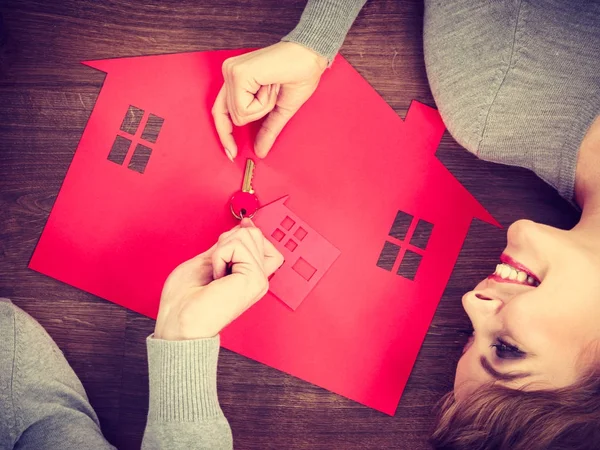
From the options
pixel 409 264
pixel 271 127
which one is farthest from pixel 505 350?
pixel 271 127

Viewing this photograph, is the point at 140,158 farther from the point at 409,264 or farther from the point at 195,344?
the point at 409,264

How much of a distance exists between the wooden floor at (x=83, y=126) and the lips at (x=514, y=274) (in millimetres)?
306

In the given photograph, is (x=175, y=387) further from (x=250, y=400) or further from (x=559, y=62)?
(x=559, y=62)

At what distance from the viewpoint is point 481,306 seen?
64 centimetres

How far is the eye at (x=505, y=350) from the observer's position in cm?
61

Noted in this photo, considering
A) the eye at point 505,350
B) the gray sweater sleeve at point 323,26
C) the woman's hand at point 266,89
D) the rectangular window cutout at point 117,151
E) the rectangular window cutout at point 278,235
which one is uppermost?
the gray sweater sleeve at point 323,26

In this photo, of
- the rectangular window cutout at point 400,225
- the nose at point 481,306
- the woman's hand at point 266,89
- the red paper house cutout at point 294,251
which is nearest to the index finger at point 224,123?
the woman's hand at point 266,89

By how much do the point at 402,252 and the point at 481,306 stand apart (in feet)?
0.51

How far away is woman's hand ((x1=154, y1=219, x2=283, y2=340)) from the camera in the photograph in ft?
1.94

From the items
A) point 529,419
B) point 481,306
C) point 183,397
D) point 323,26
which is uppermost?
point 323,26

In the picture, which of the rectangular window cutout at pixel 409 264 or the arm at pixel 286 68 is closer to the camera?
the arm at pixel 286 68

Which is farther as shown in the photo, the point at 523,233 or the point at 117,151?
the point at 117,151

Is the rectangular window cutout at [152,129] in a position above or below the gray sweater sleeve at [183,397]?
above

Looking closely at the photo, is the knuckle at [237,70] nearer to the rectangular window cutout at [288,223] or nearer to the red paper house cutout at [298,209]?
the red paper house cutout at [298,209]
